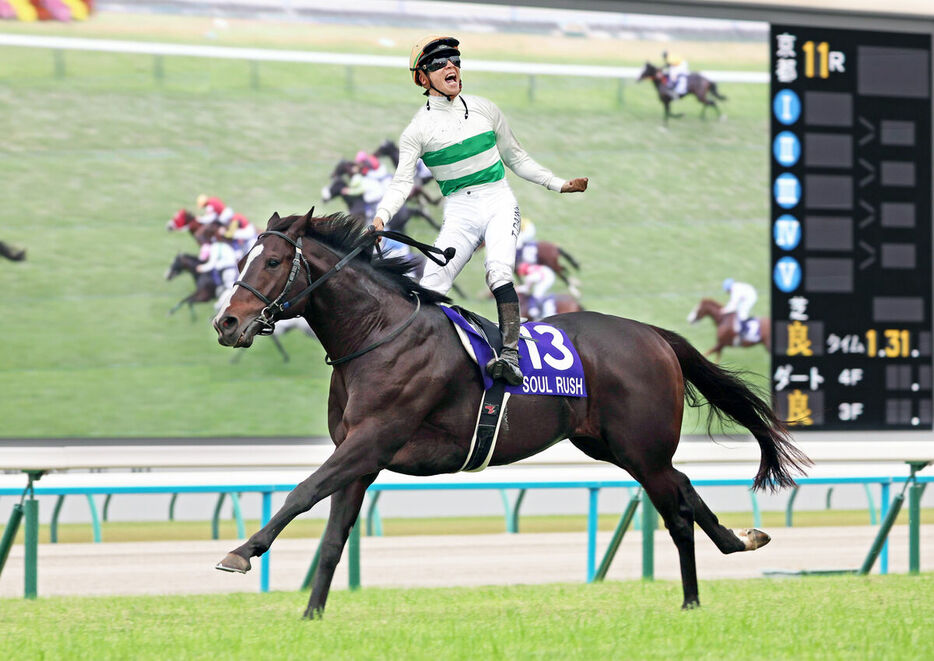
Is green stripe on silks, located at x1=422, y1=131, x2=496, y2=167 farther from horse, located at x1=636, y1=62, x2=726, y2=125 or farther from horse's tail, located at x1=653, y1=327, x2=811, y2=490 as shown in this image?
horse, located at x1=636, y1=62, x2=726, y2=125

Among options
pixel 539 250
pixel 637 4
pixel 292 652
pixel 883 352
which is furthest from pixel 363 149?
pixel 292 652

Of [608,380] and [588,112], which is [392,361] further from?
[588,112]

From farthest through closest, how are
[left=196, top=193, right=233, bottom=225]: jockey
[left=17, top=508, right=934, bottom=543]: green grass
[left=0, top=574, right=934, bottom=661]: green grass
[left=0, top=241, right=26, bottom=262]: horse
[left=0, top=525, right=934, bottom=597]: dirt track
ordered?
[left=17, top=508, right=934, bottom=543]: green grass < [left=196, top=193, right=233, bottom=225]: jockey < [left=0, top=241, right=26, bottom=262]: horse < [left=0, top=525, right=934, bottom=597]: dirt track < [left=0, top=574, right=934, bottom=661]: green grass

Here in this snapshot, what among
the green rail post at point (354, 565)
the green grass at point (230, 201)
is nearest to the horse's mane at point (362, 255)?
the green rail post at point (354, 565)

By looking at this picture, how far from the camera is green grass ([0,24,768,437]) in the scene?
1024 centimetres

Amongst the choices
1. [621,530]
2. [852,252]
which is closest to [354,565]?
[621,530]

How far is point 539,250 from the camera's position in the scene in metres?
11.0

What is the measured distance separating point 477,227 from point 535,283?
5789 millimetres

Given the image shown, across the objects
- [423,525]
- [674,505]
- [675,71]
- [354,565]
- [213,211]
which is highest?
[675,71]

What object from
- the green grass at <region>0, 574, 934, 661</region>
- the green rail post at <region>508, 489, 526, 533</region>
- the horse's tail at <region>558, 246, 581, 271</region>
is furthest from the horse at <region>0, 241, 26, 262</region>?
the green grass at <region>0, 574, 934, 661</region>

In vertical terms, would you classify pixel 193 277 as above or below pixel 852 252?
below

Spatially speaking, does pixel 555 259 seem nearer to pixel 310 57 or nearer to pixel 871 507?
pixel 310 57

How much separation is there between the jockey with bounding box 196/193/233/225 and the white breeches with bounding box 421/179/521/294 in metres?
5.81

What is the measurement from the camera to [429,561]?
908 cm
